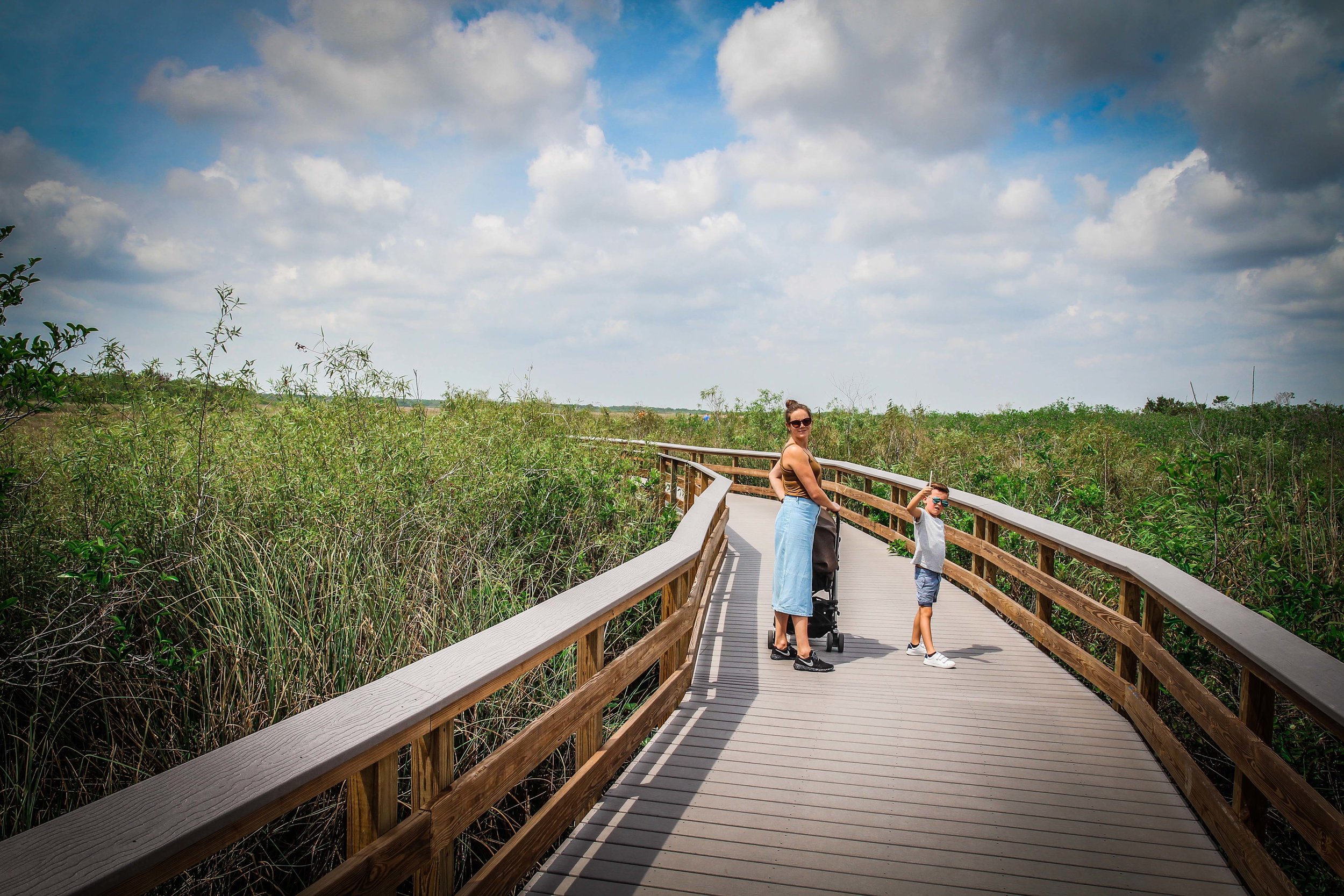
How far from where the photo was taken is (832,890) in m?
2.61

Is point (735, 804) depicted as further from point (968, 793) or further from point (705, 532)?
point (705, 532)

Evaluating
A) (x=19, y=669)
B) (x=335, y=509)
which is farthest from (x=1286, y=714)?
(x=19, y=669)

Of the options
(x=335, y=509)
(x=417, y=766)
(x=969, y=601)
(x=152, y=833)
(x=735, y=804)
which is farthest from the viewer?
(x=969, y=601)

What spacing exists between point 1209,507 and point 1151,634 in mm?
4249

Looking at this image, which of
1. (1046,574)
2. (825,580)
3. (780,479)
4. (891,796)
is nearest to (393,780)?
(891,796)

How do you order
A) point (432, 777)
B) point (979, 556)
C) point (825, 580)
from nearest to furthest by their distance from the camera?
point (432, 777), point (825, 580), point (979, 556)

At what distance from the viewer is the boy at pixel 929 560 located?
5.09m

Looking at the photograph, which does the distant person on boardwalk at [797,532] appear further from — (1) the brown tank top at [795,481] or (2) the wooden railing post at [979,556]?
(2) the wooden railing post at [979,556]

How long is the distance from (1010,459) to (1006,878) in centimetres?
1123

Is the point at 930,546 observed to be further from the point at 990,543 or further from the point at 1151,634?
the point at 990,543

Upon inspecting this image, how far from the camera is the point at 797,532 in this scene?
4914 millimetres

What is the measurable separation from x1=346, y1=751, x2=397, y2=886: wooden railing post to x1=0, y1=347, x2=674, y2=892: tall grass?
3.19ft

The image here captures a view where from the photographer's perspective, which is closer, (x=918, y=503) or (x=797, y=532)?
(x=797, y=532)

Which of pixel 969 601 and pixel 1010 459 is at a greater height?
pixel 1010 459
